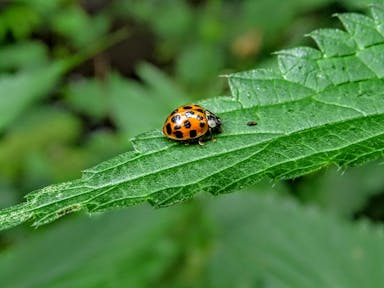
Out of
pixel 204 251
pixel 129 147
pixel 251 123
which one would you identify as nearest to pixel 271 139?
pixel 251 123

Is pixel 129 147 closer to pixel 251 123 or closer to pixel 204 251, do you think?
pixel 204 251

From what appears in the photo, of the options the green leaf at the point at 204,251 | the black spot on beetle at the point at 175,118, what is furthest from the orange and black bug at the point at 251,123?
the green leaf at the point at 204,251

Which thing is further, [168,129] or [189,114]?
[189,114]

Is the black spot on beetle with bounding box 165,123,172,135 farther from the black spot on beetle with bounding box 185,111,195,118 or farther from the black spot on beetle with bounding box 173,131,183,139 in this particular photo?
the black spot on beetle with bounding box 185,111,195,118

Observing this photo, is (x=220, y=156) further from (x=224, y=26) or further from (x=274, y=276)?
(x=224, y=26)

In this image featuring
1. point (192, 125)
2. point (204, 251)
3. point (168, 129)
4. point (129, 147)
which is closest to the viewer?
point (168, 129)

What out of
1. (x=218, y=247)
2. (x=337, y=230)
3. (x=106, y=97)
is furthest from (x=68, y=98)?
(x=337, y=230)

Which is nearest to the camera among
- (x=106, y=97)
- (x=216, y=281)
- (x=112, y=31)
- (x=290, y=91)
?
(x=290, y=91)
